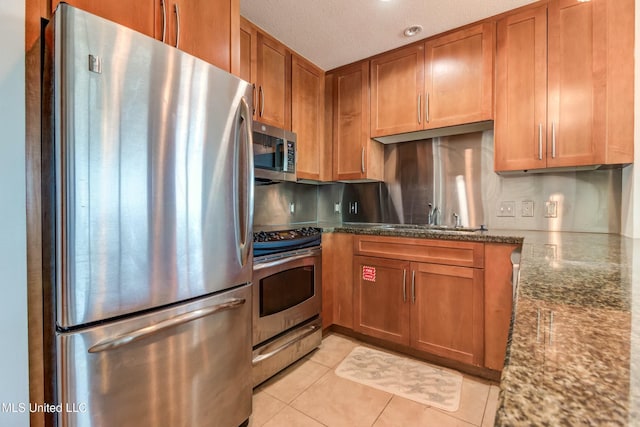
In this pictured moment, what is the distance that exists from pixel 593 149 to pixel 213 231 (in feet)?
7.15

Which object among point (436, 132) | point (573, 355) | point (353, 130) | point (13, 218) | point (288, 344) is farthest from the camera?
point (353, 130)

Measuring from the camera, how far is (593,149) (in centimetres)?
169

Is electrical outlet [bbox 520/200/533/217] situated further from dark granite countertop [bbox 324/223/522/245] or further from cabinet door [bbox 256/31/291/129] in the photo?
cabinet door [bbox 256/31/291/129]

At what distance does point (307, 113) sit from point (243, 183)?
147cm

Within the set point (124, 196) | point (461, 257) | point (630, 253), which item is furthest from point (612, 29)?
point (124, 196)

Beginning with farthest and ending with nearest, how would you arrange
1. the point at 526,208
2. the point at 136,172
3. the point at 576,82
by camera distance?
the point at 526,208 < the point at 576,82 < the point at 136,172

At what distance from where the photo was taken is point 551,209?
79.6 inches

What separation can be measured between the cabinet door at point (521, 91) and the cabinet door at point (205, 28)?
1.75 m

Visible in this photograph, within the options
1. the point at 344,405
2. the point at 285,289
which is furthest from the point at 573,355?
the point at 285,289

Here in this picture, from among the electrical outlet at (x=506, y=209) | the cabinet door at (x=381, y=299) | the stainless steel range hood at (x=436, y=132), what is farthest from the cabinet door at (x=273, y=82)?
the electrical outlet at (x=506, y=209)

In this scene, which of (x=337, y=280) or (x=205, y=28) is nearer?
(x=205, y=28)

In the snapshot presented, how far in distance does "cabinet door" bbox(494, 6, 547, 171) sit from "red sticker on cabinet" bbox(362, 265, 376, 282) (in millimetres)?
1151

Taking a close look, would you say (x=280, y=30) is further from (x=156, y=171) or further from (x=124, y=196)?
(x=124, y=196)

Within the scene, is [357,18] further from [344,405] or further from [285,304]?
[344,405]
